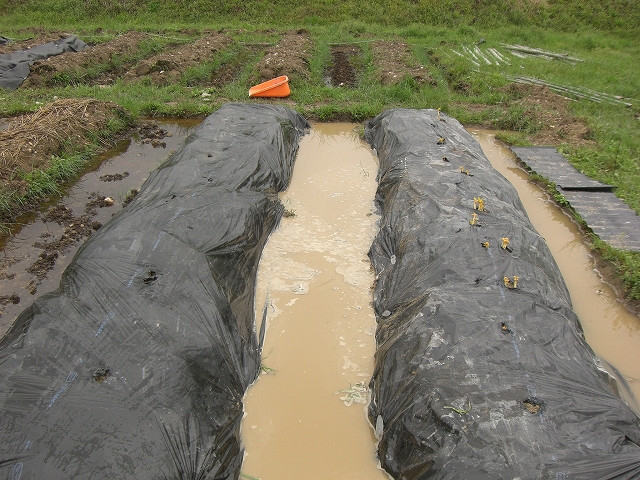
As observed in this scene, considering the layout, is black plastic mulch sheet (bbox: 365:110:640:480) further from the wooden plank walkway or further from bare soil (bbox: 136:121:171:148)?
bare soil (bbox: 136:121:171:148)

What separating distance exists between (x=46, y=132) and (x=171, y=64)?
417cm

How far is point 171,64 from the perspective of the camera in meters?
9.56

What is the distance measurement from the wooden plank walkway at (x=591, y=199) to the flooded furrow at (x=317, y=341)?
2.62 metres

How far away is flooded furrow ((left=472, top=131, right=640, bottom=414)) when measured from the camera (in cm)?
368

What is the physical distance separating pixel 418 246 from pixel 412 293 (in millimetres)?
577

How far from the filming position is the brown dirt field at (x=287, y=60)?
29.9 feet

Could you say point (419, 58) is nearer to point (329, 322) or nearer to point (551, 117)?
point (551, 117)

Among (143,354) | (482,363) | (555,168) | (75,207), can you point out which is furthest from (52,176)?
(555,168)

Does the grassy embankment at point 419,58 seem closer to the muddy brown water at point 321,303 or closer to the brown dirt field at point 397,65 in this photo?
the brown dirt field at point 397,65

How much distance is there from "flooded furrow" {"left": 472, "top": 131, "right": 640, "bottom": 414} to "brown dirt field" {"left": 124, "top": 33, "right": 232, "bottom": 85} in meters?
7.06

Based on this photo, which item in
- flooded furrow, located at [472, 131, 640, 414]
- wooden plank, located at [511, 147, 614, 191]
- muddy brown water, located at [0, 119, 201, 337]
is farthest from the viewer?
wooden plank, located at [511, 147, 614, 191]

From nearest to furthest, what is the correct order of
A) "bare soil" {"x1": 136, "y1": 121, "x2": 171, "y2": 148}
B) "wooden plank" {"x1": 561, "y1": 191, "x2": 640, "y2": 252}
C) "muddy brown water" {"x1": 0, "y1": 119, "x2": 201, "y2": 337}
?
"muddy brown water" {"x1": 0, "y1": 119, "x2": 201, "y2": 337} < "wooden plank" {"x1": 561, "y1": 191, "x2": 640, "y2": 252} < "bare soil" {"x1": 136, "y1": 121, "x2": 171, "y2": 148}

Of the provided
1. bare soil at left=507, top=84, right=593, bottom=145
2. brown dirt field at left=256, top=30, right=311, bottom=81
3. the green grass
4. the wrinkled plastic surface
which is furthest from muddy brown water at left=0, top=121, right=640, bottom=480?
the wrinkled plastic surface

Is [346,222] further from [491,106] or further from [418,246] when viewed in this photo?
[491,106]
